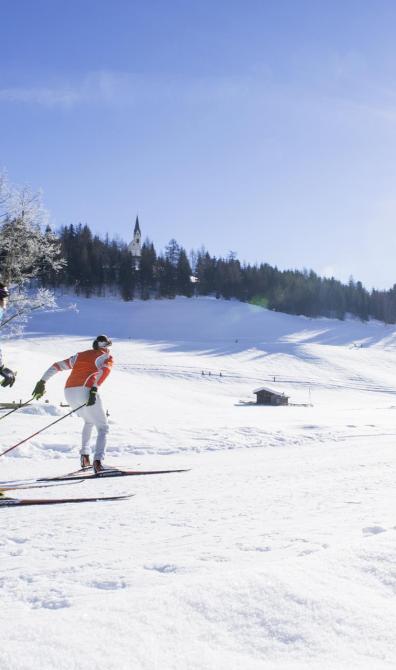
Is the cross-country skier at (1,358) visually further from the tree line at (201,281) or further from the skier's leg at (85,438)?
the tree line at (201,281)

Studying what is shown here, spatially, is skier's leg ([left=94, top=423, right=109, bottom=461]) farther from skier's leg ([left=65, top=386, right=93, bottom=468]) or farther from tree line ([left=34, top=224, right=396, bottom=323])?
tree line ([left=34, top=224, right=396, bottom=323])

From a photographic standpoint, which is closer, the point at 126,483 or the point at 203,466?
the point at 126,483

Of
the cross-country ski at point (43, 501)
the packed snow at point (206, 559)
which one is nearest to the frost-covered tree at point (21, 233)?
the packed snow at point (206, 559)

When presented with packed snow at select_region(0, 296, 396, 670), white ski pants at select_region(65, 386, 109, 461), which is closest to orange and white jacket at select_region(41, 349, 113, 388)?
white ski pants at select_region(65, 386, 109, 461)

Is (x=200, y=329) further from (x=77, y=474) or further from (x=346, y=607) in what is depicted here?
(x=346, y=607)

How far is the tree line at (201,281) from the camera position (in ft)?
315

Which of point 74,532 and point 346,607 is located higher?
point 346,607

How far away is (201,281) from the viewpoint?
351ft

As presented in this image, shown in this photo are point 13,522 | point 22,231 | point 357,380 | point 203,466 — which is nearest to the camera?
point 13,522

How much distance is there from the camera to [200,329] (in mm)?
78312

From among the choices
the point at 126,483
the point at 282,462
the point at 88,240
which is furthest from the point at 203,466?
the point at 88,240

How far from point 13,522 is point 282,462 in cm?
486

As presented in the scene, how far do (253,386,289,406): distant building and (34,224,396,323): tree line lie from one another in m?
60.1

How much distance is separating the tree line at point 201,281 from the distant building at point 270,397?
60.1 m
